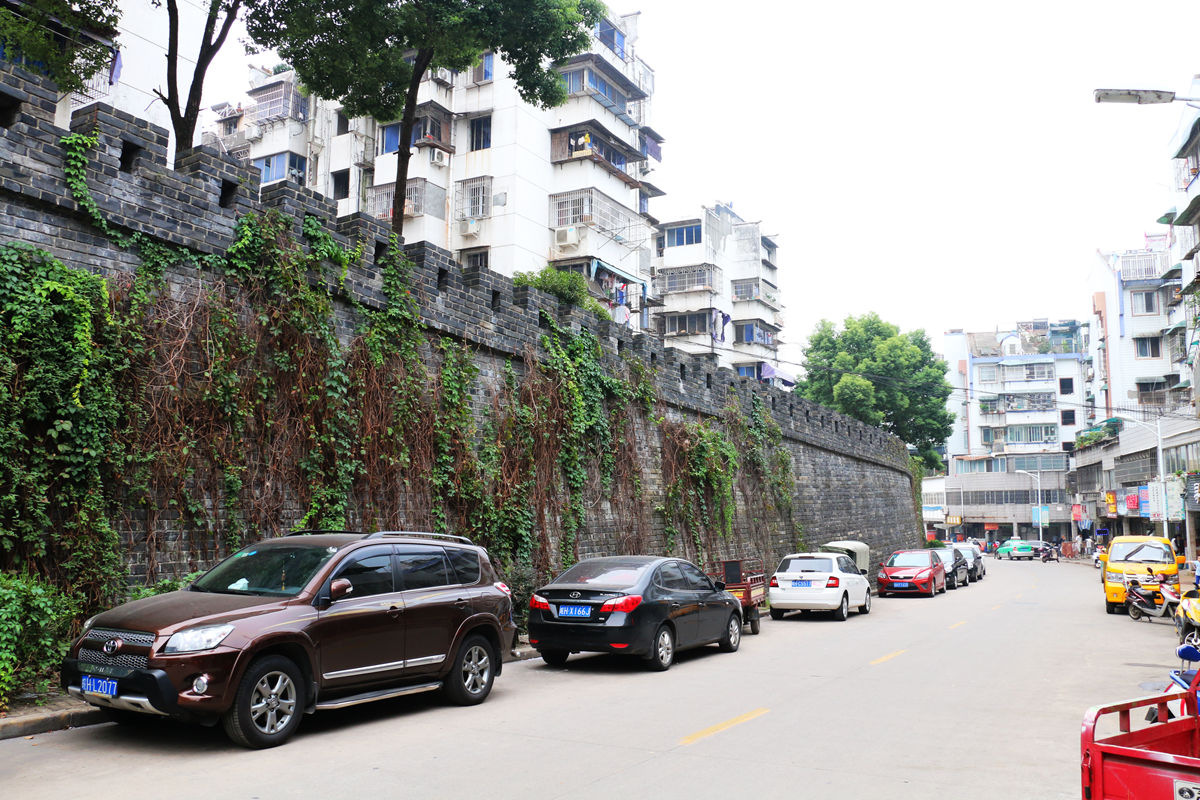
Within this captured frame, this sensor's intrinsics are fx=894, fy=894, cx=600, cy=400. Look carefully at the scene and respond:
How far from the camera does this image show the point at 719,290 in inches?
1986

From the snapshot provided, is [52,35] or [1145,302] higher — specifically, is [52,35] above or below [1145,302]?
below

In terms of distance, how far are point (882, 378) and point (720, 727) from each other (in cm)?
4300

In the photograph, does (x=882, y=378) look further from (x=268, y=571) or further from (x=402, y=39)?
(x=268, y=571)

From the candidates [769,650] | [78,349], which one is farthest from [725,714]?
[78,349]

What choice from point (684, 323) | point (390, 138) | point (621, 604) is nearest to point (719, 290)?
point (684, 323)

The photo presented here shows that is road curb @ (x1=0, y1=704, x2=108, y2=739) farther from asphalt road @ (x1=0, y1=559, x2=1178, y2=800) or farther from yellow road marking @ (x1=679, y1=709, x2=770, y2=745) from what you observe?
yellow road marking @ (x1=679, y1=709, x2=770, y2=745)

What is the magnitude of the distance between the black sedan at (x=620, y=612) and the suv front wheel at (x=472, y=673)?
203cm

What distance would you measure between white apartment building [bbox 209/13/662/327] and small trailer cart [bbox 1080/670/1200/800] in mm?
28440

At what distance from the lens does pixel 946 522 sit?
79.1 meters

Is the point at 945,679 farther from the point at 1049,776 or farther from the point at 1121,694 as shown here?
the point at 1049,776

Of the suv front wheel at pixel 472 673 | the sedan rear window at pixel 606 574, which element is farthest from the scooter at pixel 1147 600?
the suv front wheel at pixel 472 673

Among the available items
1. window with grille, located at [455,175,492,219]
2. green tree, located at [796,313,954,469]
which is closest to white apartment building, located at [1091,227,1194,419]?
green tree, located at [796,313,954,469]

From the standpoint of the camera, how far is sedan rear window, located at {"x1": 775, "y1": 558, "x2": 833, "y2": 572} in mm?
18781

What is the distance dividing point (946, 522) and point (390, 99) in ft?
238
